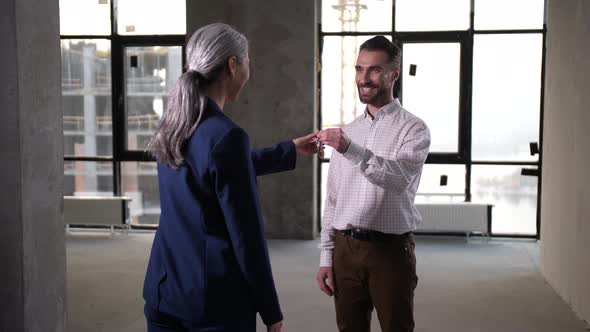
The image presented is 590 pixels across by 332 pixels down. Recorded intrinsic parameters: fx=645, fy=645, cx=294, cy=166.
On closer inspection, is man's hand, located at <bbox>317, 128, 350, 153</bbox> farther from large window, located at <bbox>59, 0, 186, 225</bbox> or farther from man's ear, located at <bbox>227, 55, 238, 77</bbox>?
large window, located at <bbox>59, 0, 186, 225</bbox>

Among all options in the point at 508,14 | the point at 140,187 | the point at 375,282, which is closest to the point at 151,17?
the point at 140,187

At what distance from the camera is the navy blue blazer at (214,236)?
1.74 meters

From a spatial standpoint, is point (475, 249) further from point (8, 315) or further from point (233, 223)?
point (233, 223)

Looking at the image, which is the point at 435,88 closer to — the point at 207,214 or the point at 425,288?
the point at 425,288

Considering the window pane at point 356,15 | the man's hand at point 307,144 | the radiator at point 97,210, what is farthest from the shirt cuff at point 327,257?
the radiator at point 97,210

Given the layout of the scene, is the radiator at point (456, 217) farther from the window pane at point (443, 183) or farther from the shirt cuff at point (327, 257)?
the shirt cuff at point (327, 257)

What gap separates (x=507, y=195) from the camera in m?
7.71

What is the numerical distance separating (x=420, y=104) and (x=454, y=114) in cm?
42

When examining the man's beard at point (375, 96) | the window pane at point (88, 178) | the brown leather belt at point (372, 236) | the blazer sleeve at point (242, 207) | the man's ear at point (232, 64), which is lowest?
the window pane at point (88, 178)

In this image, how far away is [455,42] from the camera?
7703mm

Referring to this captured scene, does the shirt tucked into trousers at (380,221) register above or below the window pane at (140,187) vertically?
above

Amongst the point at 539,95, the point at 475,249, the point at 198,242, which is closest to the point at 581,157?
the point at 475,249

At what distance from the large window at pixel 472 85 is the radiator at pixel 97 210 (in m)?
3.38

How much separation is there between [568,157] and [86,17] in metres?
6.20
